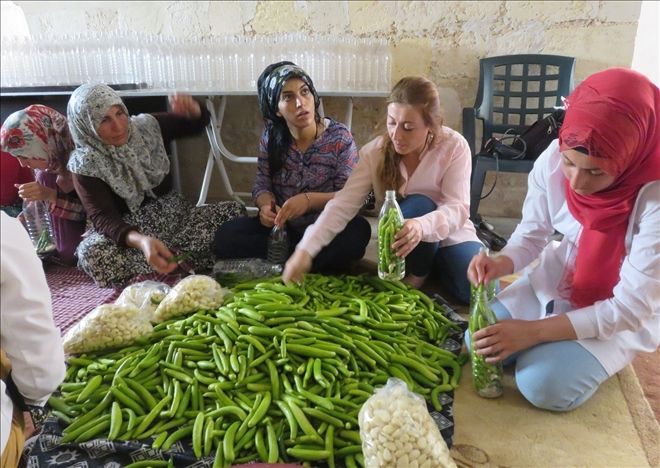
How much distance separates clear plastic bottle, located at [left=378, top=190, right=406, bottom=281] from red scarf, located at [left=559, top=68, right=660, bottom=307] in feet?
2.15

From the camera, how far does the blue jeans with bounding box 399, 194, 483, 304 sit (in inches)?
91.0

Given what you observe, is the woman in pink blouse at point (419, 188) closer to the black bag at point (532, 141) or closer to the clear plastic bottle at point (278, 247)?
the clear plastic bottle at point (278, 247)

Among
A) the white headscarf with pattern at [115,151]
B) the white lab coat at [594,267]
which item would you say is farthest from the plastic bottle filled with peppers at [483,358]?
the white headscarf with pattern at [115,151]

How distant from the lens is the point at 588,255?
162 centimetres

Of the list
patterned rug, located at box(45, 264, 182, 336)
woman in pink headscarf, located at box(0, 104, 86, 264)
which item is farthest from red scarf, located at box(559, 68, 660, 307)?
woman in pink headscarf, located at box(0, 104, 86, 264)

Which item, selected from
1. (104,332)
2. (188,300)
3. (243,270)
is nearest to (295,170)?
(243,270)

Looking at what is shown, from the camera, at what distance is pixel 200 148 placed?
14.1 ft

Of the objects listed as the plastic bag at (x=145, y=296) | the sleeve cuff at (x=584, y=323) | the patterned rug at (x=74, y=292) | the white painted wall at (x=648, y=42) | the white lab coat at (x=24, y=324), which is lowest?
the patterned rug at (x=74, y=292)

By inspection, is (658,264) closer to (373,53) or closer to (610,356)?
(610,356)

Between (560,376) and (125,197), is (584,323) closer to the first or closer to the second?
(560,376)

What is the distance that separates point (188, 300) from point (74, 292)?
1031mm

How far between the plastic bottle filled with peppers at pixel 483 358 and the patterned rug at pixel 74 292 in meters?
1.69

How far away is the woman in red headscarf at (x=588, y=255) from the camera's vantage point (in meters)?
1.36

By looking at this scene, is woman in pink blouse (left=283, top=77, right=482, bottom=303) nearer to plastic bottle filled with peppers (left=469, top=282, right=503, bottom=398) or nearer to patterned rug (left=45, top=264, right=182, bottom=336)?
plastic bottle filled with peppers (left=469, top=282, right=503, bottom=398)
